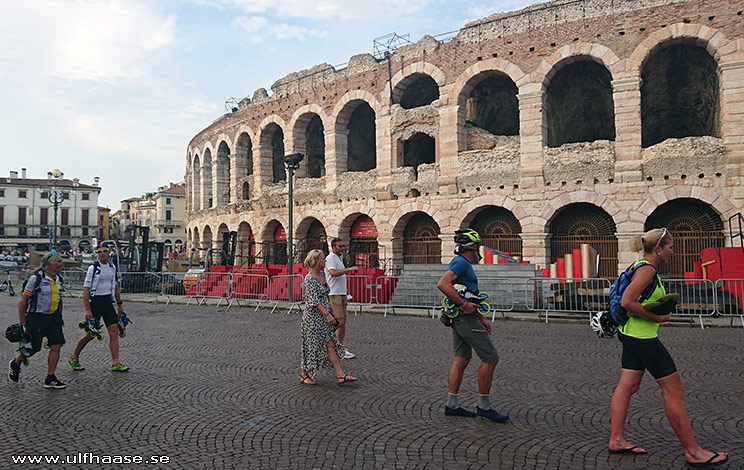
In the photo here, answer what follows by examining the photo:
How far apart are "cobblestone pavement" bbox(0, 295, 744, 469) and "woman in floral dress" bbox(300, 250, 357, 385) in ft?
0.83

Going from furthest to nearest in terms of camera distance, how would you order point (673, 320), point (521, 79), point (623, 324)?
point (521, 79) → point (673, 320) → point (623, 324)

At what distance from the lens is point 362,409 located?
542 centimetres

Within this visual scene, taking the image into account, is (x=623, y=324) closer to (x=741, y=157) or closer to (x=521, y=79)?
(x=741, y=157)

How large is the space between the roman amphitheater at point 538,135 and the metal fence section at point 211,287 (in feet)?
22.8

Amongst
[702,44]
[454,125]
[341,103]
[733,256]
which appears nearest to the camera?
[733,256]

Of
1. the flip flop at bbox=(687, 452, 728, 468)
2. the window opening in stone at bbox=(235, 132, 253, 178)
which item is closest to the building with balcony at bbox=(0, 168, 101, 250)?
the window opening in stone at bbox=(235, 132, 253, 178)

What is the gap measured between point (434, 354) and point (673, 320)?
6839 millimetres

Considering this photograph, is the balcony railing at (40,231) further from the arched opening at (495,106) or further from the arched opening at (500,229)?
the arched opening at (500,229)

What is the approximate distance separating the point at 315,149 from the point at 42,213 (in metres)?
64.5

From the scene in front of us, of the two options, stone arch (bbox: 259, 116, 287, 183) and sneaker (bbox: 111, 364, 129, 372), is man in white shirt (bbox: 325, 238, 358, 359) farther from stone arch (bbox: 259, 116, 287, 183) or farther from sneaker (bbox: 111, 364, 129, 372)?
stone arch (bbox: 259, 116, 287, 183)

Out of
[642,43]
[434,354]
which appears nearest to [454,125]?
[642,43]

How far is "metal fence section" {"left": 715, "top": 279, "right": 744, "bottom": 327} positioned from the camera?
11.8 metres

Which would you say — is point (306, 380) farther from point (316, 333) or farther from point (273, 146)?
point (273, 146)

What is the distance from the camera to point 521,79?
63.0 ft
